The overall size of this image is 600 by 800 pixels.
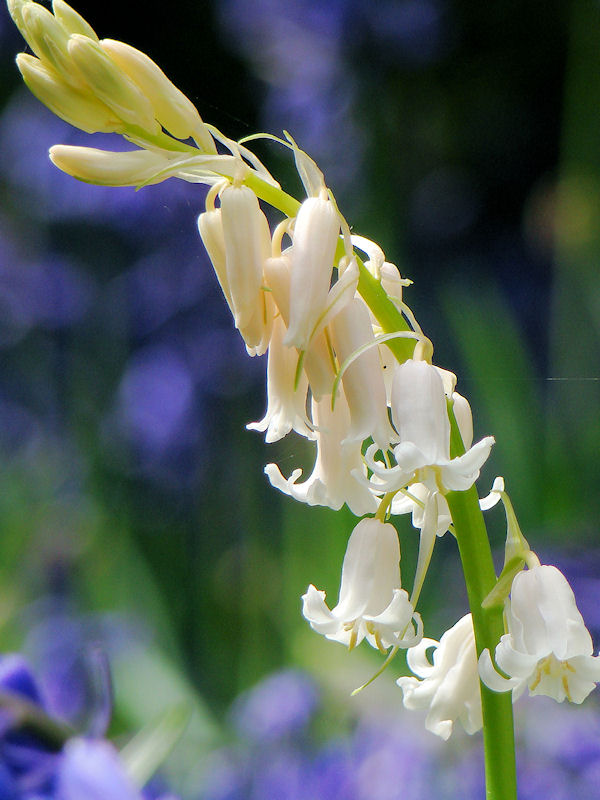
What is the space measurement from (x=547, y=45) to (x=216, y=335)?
54 cm

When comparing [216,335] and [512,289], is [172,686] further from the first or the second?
[512,289]

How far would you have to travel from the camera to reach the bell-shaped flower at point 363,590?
34cm

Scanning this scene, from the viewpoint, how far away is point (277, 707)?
912 mm

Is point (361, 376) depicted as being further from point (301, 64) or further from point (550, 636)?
point (301, 64)

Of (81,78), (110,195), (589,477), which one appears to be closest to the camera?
(81,78)

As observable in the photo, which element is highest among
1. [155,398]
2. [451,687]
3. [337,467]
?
[337,467]

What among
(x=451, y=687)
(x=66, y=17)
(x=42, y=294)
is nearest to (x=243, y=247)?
(x=66, y=17)

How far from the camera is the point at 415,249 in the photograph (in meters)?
0.99

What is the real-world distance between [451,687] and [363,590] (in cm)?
7

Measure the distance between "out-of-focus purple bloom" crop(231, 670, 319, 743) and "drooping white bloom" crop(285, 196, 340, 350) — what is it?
711 millimetres

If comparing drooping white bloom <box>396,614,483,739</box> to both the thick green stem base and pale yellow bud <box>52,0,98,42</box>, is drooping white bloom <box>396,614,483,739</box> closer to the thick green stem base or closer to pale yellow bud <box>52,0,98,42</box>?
the thick green stem base

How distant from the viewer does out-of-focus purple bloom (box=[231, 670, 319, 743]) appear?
91 cm

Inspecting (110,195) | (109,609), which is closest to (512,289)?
(110,195)

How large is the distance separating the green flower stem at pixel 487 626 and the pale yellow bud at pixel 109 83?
0.62ft
